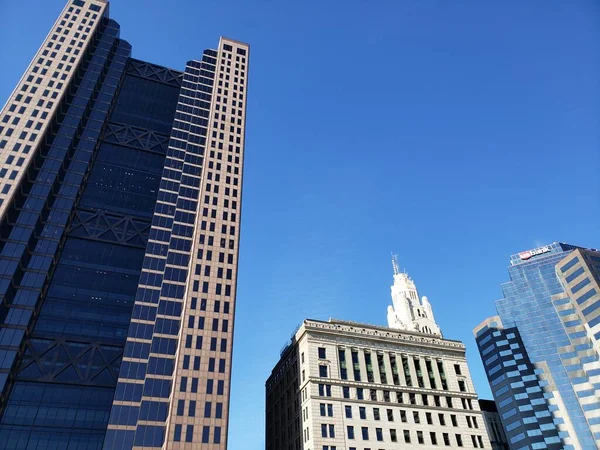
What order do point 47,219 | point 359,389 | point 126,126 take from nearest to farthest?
point 359,389 → point 47,219 → point 126,126

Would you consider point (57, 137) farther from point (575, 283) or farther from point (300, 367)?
point (575, 283)

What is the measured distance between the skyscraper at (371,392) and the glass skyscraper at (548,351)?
73.9 m

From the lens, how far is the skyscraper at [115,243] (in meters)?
85.6

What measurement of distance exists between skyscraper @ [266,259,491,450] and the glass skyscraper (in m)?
73.9

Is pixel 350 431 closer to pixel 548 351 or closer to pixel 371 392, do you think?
pixel 371 392

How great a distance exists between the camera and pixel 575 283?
15525 cm

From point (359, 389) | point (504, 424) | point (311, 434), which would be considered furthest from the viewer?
point (504, 424)

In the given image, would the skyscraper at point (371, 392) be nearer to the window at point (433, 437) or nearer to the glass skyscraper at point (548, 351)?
the window at point (433, 437)

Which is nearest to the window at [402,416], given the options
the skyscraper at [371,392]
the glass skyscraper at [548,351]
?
the skyscraper at [371,392]

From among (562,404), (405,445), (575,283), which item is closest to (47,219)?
(405,445)

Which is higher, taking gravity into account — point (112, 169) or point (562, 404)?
point (112, 169)

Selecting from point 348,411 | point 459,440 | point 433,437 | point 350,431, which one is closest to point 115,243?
point 348,411

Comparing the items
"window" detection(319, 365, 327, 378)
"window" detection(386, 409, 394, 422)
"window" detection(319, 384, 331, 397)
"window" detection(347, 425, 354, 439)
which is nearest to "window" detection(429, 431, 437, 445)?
"window" detection(386, 409, 394, 422)

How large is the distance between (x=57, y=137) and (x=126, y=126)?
65.1 feet
